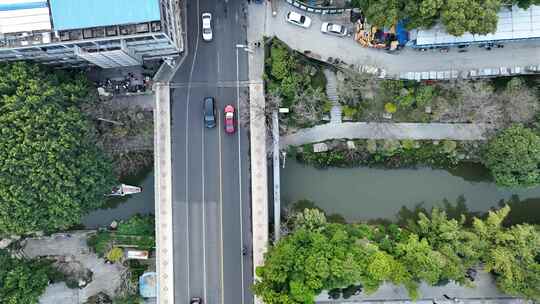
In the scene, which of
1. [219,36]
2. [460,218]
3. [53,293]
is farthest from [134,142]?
[460,218]

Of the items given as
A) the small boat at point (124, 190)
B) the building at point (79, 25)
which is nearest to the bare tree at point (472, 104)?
the building at point (79, 25)

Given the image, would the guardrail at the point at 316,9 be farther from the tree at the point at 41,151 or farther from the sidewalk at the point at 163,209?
the tree at the point at 41,151

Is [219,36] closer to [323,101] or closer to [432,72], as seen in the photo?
[323,101]

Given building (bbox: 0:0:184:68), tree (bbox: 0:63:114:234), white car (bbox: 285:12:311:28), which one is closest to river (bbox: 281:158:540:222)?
white car (bbox: 285:12:311:28)

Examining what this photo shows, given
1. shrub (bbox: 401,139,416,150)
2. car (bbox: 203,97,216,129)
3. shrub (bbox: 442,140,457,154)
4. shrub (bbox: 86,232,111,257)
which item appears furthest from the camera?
shrub (bbox: 86,232,111,257)

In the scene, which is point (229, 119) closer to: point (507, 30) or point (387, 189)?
point (387, 189)

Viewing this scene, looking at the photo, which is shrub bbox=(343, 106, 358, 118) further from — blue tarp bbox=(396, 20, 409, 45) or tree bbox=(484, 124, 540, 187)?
tree bbox=(484, 124, 540, 187)
